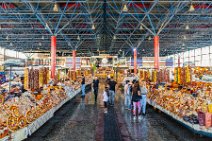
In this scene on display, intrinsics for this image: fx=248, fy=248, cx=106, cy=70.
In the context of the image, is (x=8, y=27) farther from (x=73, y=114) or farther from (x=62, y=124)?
(x=62, y=124)

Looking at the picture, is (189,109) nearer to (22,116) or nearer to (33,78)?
(22,116)

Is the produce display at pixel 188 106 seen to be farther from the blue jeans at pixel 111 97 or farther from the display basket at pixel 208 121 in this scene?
the blue jeans at pixel 111 97

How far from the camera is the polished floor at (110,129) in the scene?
8180 millimetres

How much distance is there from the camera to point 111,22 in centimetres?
2761

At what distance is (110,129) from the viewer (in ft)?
30.8

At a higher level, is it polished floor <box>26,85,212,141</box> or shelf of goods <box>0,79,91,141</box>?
shelf of goods <box>0,79,91,141</box>

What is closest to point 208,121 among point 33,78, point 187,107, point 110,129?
point 187,107

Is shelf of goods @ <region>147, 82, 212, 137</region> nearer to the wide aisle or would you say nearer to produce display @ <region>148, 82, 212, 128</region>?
produce display @ <region>148, 82, 212, 128</region>

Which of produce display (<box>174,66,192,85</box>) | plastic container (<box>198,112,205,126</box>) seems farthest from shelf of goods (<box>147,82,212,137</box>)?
produce display (<box>174,66,192,85</box>)

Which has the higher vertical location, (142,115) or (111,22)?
(111,22)

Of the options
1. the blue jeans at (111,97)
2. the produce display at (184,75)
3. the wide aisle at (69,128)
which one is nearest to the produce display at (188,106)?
the produce display at (184,75)

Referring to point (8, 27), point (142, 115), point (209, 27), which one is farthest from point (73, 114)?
point (209, 27)

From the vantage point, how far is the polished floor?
818 centimetres

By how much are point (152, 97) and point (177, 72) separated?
7.18 ft
